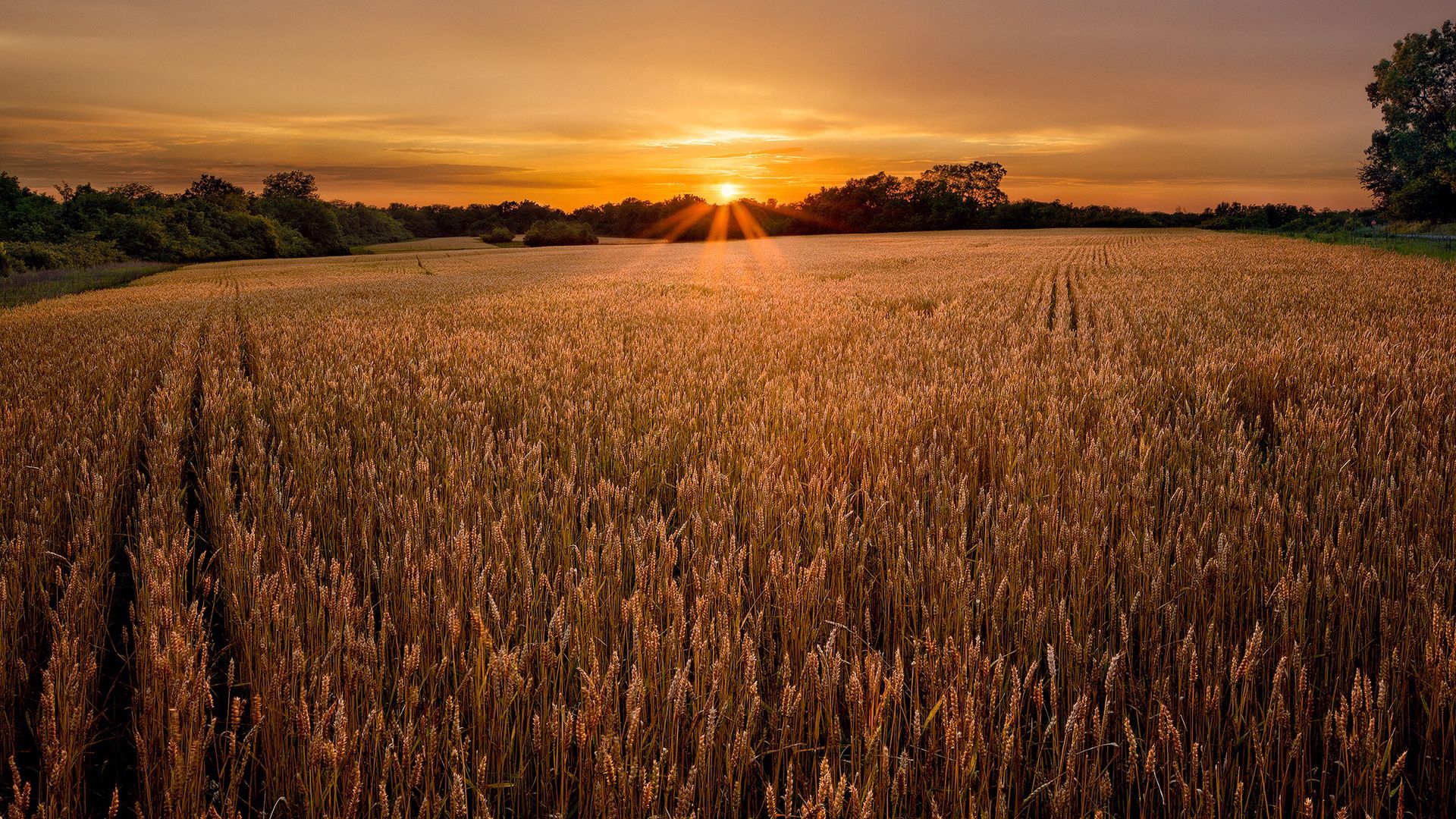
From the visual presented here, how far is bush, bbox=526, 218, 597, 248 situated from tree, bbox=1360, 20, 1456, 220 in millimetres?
67532

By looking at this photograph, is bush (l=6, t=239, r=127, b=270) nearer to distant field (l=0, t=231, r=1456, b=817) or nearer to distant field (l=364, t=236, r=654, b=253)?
distant field (l=364, t=236, r=654, b=253)

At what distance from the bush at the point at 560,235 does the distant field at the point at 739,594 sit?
3019 inches

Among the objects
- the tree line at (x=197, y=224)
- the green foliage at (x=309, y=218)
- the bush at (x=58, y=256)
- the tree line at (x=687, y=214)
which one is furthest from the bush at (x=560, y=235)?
the bush at (x=58, y=256)

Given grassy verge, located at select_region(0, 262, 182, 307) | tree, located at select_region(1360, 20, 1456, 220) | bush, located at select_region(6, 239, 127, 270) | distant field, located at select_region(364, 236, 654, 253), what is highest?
tree, located at select_region(1360, 20, 1456, 220)

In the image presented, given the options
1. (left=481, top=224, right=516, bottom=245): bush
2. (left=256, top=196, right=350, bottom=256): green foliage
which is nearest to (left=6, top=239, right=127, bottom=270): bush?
(left=256, top=196, right=350, bottom=256): green foliage

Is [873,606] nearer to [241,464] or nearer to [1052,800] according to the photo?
[1052,800]

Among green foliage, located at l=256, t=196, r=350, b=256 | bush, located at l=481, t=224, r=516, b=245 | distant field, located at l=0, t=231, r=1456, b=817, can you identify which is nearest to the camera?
distant field, located at l=0, t=231, r=1456, b=817

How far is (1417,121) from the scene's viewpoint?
57.1 metres

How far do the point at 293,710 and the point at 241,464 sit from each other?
231 cm

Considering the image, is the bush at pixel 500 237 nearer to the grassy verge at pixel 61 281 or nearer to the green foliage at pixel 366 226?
the green foliage at pixel 366 226

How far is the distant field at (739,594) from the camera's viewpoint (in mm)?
1492

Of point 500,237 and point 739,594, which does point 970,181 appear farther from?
point 739,594

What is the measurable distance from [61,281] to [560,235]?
178 feet

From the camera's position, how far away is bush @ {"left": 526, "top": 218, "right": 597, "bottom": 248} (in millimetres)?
79938
